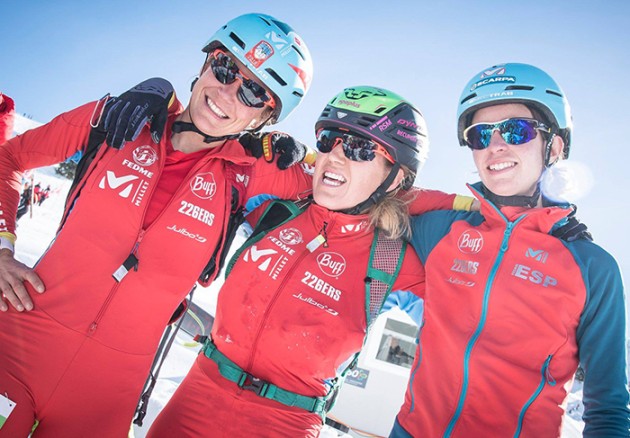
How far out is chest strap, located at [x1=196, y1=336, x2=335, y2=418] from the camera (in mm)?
2623

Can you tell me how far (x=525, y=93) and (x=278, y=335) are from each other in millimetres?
2869

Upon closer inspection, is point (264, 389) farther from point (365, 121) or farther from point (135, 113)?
point (365, 121)

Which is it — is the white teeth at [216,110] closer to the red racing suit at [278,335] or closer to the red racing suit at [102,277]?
the red racing suit at [102,277]

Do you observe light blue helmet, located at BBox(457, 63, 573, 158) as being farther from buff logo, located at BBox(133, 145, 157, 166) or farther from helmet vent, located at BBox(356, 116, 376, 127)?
buff logo, located at BBox(133, 145, 157, 166)

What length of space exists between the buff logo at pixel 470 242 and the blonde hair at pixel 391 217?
0.52 meters

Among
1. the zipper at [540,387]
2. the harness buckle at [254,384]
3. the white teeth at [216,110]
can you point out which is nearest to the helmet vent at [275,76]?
the white teeth at [216,110]

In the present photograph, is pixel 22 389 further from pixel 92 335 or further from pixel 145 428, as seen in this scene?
pixel 145 428

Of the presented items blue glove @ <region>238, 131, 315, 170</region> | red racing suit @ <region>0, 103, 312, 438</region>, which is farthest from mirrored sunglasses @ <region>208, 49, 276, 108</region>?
red racing suit @ <region>0, 103, 312, 438</region>

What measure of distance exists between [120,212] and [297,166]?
1.76 meters

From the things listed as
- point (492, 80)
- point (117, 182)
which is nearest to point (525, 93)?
point (492, 80)

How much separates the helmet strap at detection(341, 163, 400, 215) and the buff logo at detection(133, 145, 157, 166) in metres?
1.72

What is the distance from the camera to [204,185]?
2.96 m

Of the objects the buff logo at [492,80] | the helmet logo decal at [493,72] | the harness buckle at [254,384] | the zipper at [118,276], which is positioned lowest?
the harness buckle at [254,384]

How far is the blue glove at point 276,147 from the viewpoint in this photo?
3.43 metres
